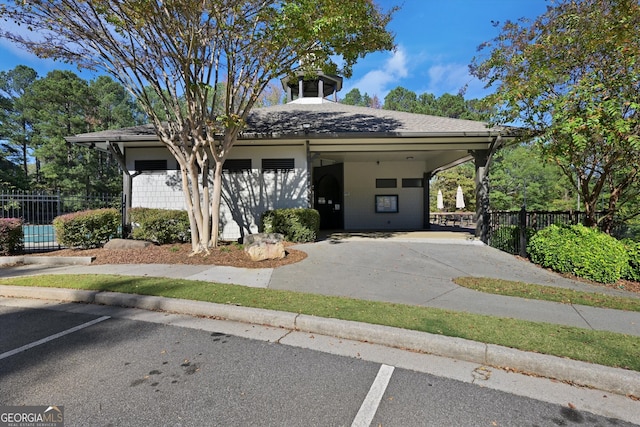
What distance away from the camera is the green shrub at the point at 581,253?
22.1 ft

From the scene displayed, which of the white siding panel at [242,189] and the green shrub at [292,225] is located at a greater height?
the white siding panel at [242,189]

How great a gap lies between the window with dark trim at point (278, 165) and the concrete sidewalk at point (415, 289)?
3.42 m

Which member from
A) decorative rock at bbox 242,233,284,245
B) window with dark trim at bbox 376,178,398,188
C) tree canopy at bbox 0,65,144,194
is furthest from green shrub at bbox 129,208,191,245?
tree canopy at bbox 0,65,144,194

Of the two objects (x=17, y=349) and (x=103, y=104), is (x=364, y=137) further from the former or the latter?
(x=103, y=104)

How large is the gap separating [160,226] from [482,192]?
11.3m

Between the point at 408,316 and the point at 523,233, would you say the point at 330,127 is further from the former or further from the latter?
the point at 408,316

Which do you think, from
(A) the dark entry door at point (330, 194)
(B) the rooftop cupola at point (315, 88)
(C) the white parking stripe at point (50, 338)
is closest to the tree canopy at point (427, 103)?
(B) the rooftop cupola at point (315, 88)

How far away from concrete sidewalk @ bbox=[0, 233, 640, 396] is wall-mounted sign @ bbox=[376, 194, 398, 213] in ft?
22.2

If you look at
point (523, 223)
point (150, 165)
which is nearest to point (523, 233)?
point (523, 223)

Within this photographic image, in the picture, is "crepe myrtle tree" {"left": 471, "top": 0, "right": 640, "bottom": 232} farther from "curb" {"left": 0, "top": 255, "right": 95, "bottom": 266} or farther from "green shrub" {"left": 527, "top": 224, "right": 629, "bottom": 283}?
"curb" {"left": 0, "top": 255, "right": 95, "bottom": 266}

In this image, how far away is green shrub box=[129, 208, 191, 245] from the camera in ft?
34.1

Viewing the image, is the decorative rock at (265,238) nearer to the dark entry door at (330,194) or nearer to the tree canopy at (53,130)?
the dark entry door at (330,194)

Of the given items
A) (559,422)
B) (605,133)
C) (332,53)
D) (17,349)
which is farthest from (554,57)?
(17,349)

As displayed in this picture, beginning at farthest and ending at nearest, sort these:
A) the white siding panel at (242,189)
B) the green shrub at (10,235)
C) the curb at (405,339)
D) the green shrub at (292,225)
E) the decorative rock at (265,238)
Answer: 1. the white siding panel at (242,189)
2. the green shrub at (292,225)
3. the green shrub at (10,235)
4. the decorative rock at (265,238)
5. the curb at (405,339)
